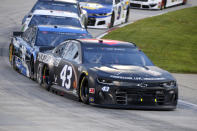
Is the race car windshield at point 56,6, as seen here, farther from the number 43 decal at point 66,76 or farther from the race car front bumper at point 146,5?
the race car front bumper at point 146,5

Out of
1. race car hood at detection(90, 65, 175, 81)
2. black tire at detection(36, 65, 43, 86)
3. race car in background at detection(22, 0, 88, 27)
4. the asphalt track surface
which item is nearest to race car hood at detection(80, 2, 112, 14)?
race car in background at detection(22, 0, 88, 27)

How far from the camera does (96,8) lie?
2494 centimetres

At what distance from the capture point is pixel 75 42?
36.7 feet

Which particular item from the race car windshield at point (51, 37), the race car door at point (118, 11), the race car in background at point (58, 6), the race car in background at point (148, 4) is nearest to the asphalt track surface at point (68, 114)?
the race car windshield at point (51, 37)

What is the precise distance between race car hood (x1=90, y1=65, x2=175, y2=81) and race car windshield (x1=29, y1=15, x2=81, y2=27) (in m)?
8.05

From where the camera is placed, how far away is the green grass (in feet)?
59.2

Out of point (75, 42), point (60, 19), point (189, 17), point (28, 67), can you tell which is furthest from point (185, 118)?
point (189, 17)

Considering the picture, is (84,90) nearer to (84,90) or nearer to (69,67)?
(84,90)

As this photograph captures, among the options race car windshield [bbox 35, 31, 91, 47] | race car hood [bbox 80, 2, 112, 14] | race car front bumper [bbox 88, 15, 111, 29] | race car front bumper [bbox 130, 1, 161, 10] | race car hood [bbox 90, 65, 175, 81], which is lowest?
race car front bumper [bbox 130, 1, 161, 10]

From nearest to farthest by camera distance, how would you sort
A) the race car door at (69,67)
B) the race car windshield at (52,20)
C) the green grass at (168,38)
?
1. the race car door at (69,67)
2. the race car windshield at (52,20)
3. the green grass at (168,38)

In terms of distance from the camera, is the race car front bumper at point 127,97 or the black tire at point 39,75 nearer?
the race car front bumper at point 127,97

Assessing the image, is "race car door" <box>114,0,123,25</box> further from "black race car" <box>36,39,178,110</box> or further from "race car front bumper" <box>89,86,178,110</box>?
"race car front bumper" <box>89,86,178,110</box>

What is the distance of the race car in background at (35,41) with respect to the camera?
13.3 metres

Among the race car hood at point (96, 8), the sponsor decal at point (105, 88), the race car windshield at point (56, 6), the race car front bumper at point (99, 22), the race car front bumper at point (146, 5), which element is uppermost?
the sponsor decal at point (105, 88)
